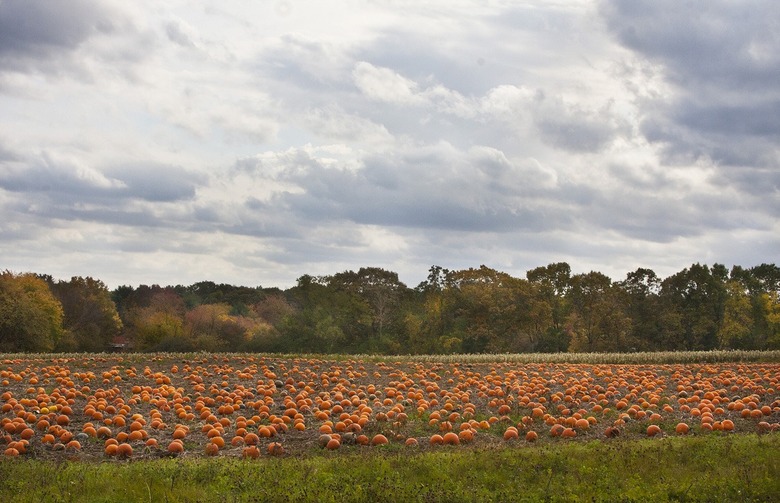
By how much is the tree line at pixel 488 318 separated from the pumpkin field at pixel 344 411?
29.3 m

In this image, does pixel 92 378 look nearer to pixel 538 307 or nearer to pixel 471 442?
pixel 471 442

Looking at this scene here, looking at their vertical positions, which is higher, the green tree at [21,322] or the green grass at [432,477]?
the green tree at [21,322]

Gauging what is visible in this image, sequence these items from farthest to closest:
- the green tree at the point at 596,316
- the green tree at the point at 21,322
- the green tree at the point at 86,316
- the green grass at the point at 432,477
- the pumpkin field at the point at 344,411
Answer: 1. the green tree at the point at 86,316
2. the green tree at the point at 596,316
3. the green tree at the point at 21,322
4. the pumpkin field at the point at 344,411
5. the green grass at the point at 432,477

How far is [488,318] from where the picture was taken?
2233 inches

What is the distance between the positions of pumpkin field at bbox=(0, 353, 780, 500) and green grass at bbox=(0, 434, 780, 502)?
1.38ft

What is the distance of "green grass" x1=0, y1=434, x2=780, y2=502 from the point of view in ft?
40.2

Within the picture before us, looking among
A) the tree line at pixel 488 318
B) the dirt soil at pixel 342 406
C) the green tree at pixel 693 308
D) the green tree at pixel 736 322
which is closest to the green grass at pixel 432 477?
the dirt soil at pixel 342 406

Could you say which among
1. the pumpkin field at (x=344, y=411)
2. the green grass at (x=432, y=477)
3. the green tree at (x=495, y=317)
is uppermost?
the green tree at (x=495, y=317)

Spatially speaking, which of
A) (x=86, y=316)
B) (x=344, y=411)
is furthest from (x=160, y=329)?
(x=344, y=411)

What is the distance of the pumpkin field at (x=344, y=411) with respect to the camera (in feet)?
49.6

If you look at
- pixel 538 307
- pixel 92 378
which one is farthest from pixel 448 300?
pixel 92 378

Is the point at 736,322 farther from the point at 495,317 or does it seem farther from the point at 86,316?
the point at 86,316

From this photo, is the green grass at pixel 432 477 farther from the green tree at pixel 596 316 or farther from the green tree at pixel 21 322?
the green tree at pixel 596 316

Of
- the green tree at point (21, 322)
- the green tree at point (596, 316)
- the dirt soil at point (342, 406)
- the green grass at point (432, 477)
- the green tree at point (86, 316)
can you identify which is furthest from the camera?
the green tree at point (86, 316)
